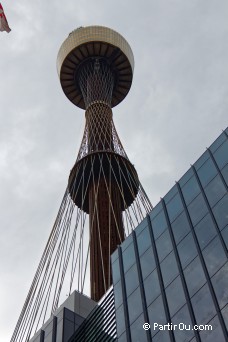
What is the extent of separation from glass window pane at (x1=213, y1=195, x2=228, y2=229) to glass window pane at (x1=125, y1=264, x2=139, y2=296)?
20.7ft

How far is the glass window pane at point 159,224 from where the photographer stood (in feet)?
106

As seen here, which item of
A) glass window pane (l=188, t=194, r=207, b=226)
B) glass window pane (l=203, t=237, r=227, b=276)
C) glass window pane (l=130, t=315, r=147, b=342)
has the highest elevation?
glass window pane (l=188, t=194, r=207, b=226)

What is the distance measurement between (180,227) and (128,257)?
479 centimetres

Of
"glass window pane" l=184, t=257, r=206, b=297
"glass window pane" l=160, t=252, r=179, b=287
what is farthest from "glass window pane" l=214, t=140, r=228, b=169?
"glass window pane" l=184, t=257, r=206, b=297

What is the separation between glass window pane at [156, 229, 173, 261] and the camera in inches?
1195

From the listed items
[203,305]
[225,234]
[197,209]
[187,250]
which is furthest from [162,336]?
[197,209]

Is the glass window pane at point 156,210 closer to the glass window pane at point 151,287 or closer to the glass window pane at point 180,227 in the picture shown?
the glass window pane at point 180,227

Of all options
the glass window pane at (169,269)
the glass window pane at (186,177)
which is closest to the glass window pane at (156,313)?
the glass window pane at (169,269)

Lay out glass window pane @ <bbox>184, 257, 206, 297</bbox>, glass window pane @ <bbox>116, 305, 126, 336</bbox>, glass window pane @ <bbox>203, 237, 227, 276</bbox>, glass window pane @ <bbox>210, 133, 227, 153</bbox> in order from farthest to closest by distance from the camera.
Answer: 1. glass window pane @ <bbox>210, 133, 227, 153</bbox>
2. glass window pane @ <bbox>116, 305, 126, 336</bbox>
3. glass window pane @ <bbox>184, 257, 206, 297</bbox>
4. glass window pane @ <bbox>203, 237, 227, 276</bbox>

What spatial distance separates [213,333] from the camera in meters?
23.1

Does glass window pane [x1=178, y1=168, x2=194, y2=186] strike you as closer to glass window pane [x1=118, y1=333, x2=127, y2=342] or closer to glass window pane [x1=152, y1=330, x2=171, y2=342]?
glass window pane [x1=118, y1=333, x2=127, y2=342]

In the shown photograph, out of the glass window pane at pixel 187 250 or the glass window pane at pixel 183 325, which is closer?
the glass window pane at pixel 183 325

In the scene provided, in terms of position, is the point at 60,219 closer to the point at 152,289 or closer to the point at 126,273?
the point at 126,273

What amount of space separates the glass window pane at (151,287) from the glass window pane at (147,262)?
1.69 ft
